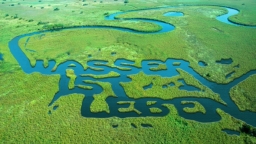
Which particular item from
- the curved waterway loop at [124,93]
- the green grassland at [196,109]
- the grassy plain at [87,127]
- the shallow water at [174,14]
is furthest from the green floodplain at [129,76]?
the shallow water at [174,14]

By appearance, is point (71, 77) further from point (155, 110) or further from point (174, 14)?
point (174, 14)

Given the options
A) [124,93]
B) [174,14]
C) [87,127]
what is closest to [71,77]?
[124,93]

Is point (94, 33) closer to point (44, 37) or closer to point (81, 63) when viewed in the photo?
point (44, 37)

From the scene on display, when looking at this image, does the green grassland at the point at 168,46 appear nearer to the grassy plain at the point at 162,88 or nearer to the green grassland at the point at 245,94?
the green grassland at the point at 245,94

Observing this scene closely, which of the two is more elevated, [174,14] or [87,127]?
[174,14]

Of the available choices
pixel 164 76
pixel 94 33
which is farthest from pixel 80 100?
pixel 94 33

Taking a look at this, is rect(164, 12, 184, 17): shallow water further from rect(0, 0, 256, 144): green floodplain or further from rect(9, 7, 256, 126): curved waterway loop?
rect(9, 7, 256, 126): curved waterway loop
